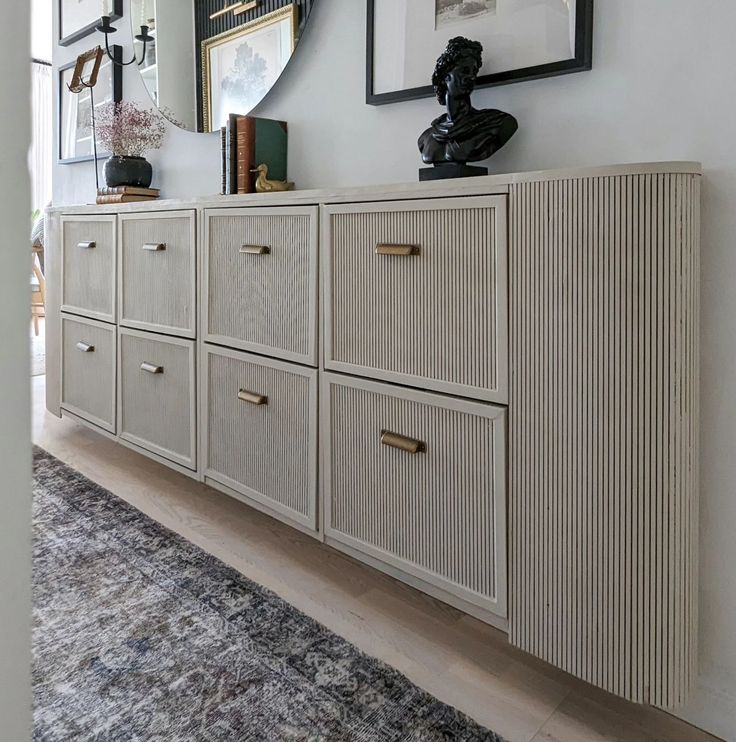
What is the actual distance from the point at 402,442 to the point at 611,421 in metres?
0.45

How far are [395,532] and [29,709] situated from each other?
116 cm

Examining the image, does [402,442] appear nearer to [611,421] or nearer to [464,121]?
[611,421]

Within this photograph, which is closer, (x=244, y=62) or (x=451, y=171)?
(x=451, y=171)

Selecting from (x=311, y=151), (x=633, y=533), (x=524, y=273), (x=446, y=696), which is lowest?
(x=446, y=696)

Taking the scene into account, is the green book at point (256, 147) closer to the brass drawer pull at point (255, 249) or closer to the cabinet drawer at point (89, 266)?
the brass drawer pull at point (255, 249)

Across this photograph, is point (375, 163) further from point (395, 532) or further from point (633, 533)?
point (633, 533)

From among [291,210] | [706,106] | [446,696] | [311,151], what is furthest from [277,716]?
[311,151]

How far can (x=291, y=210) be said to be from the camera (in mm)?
1609

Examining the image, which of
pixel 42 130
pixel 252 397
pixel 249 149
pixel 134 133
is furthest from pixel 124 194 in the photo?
pixel 42 130

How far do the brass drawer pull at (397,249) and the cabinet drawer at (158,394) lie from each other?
814mm

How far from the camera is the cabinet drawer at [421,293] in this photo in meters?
1.22

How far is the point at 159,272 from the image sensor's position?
2.10m

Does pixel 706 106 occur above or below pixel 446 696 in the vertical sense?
above

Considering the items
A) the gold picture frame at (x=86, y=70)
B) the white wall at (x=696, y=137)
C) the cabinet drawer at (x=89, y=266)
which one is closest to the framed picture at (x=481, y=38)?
the white wall at (x=696, y=137)
